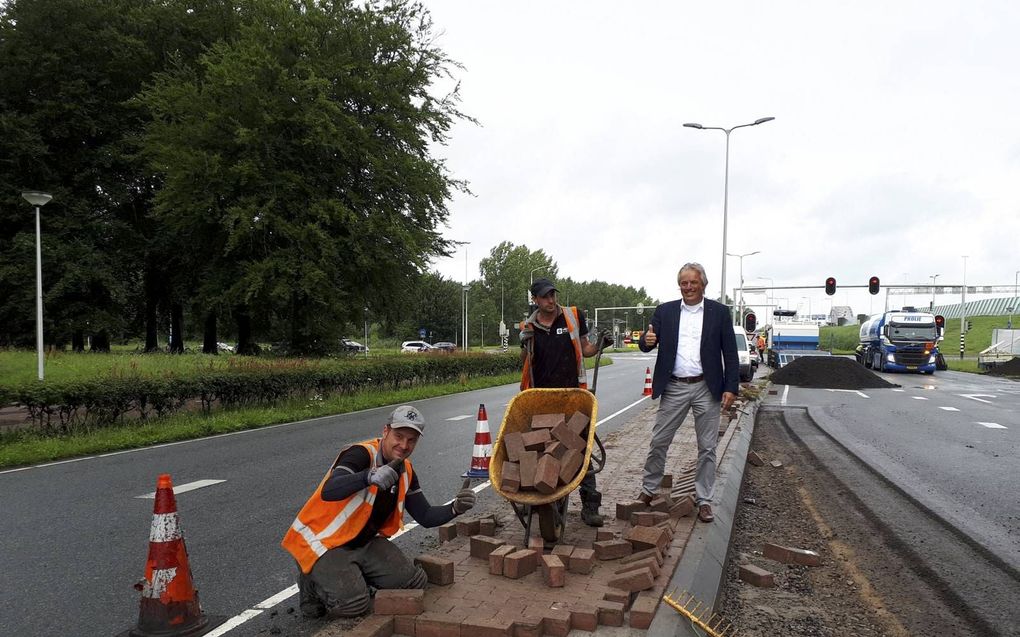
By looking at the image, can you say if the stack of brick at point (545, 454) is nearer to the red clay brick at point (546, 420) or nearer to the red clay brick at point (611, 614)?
the red clay brick at point (546, 420)

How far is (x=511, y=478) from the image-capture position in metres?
4.43

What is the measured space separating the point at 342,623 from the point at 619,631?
4.80 ft

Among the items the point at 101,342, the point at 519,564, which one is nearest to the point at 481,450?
the point at 519,564

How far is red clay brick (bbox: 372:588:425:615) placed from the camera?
3500mm

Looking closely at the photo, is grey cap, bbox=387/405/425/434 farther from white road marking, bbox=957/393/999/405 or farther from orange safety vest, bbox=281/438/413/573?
white road marking, bbox=957/393/999/405

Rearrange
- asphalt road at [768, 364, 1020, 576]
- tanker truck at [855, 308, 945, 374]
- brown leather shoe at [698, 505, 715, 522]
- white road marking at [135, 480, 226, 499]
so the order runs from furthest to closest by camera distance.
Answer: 1. tanker truck at [855, 308, 945, 374]
2. white road marking at [135, 480, 226, 499]
3. asphalt road at [768, 364, 1020, 576]
4. brown leather shoe at [698, 505, 715, 522]

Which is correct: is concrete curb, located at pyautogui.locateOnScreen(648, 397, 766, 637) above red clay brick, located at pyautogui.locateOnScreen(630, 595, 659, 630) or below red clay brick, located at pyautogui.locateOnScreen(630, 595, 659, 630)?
below

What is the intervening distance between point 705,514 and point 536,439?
5.38 ft

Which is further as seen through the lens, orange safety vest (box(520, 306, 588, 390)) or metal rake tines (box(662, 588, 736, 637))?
orange safety vest (box(520, 306, 588, 390))

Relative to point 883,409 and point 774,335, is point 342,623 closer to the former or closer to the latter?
point 883,409

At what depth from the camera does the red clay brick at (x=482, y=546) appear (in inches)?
175

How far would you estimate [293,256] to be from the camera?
21.0 m

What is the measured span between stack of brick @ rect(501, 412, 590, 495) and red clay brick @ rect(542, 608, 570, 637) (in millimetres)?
1010

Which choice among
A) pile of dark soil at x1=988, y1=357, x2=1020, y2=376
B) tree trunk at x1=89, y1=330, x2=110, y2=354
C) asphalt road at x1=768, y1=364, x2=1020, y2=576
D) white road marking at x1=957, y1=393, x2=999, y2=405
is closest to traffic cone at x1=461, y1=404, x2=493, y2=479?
asphalt road at x1=768, y1=364, x2=1020, y2=576
